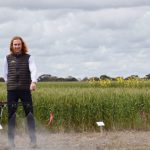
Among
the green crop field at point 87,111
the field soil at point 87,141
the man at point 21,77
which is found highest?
the man at point 21,77

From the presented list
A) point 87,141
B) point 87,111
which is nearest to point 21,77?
point 87,141

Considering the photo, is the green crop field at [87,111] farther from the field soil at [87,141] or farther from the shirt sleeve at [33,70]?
the shirt sleeve at [33,70]

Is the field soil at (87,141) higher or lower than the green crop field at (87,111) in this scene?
lower

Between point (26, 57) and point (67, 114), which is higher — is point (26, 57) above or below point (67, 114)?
above

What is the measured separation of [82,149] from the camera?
392 inches

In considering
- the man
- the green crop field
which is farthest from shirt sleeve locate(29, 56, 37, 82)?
the green crop field

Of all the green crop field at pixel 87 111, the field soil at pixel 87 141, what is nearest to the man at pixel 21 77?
the field soil at pixel 87 141

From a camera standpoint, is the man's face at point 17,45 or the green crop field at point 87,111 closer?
the man's face at point 17,45

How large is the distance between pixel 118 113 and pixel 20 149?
4.80m

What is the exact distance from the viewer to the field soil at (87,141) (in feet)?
33.6

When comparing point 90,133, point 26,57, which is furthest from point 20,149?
point 90,133

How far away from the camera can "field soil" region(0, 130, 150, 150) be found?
10.2 m

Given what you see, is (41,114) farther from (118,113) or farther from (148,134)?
(148,134)

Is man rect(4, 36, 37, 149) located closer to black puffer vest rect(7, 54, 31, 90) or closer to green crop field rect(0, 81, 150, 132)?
black puffer vest rect(7, 54, 31, 90)
